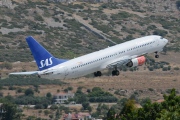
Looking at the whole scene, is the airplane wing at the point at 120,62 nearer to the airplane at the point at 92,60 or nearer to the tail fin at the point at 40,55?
the airplane at the point at 92,60

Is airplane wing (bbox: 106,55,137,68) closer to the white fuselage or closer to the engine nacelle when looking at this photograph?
the white fuselage

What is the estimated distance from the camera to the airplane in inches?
5832

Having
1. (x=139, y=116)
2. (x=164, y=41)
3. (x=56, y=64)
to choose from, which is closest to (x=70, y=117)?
(x=164, y=41)

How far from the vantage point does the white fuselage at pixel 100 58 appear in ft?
493

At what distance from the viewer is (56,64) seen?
494 ft

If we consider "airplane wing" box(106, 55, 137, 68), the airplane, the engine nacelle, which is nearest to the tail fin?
the airplane

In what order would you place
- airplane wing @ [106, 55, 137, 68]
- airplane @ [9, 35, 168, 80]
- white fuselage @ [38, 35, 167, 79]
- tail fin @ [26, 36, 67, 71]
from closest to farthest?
tail fin @ [26, 36, 67, 71], airplane @ [9, 35, 168, 80], white fuselage @ [38, 35, 167, 79], airplane wing @ [106, 55, 137, 68]

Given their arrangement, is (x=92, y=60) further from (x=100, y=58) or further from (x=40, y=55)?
(x=40, y=55)

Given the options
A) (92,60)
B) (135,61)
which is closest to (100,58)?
(92,60)

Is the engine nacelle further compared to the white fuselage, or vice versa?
the engine nacelle

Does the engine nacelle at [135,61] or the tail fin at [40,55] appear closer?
the tail fin at [40,55]

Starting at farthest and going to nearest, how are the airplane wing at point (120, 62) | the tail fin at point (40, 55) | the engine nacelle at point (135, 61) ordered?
the engine nacelle at point (135, 61), the airplane wing at point (120, 62), the tail fin at point (40, 55)

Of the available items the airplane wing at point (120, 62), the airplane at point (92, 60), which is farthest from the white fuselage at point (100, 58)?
the airplane wing at point (120, 62)

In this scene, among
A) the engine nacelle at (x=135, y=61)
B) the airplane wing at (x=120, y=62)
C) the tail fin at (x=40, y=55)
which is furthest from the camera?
the engine nacelle at (x=135, y=61)
